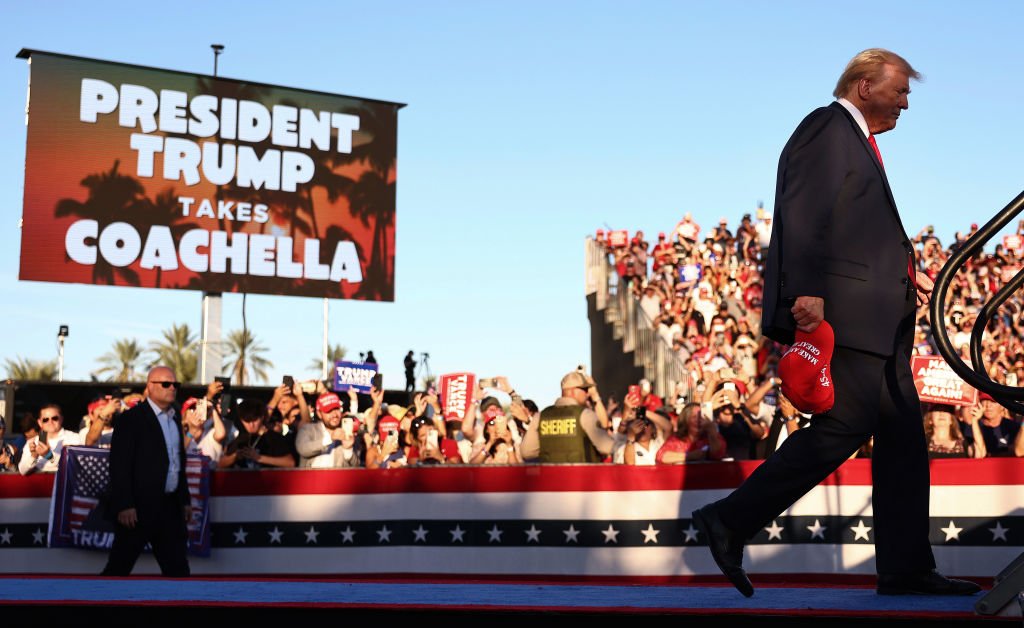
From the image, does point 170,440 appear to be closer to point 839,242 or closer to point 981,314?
point 839,242

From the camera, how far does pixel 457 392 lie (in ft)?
49.6

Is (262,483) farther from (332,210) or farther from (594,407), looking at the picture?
(332,210)

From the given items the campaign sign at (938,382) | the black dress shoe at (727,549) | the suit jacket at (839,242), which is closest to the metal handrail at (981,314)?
the suit jacket at (839,242)

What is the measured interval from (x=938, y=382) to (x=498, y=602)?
22.5ft

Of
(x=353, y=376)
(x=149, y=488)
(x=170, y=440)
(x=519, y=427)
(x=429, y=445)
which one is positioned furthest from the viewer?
(x=353, y=376)

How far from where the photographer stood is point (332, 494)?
1003cm

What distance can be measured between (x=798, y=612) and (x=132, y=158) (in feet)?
71.1

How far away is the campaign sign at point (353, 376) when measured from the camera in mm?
16953

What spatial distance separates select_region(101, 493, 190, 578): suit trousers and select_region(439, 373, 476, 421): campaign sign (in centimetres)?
663

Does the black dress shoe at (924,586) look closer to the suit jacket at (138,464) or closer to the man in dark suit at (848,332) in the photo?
the man in dark suit at (848,332)

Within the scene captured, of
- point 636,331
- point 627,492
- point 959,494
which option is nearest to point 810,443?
point 959,494

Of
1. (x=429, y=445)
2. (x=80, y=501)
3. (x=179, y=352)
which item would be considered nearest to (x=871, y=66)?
(x=429, y=445)

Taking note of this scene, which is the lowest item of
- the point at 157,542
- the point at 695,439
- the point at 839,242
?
the point at 157,542

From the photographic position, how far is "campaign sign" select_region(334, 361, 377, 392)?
17.0 m
